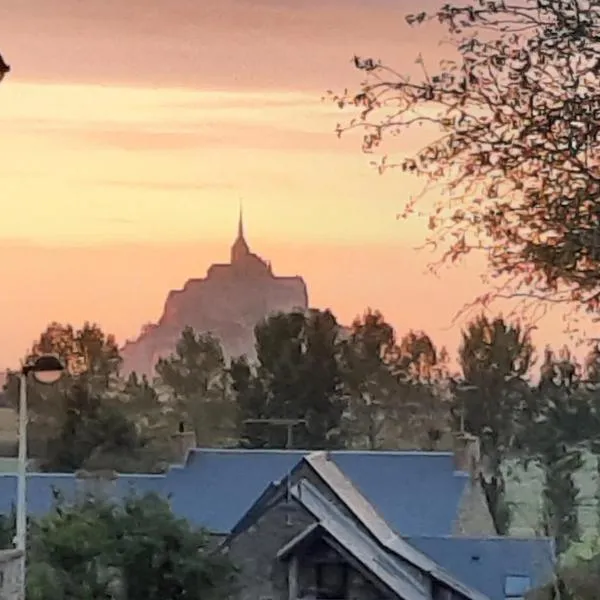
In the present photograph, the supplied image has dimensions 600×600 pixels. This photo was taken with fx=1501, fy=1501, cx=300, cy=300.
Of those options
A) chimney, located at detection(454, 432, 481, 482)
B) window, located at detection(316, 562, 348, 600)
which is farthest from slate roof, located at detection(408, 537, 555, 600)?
chimney, located at detection(454, 432, 481, 482)

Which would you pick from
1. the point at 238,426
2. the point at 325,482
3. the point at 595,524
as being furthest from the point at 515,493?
the point at 325,482

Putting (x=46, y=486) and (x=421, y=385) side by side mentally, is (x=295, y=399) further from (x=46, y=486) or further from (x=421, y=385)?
(x=46, y=486)

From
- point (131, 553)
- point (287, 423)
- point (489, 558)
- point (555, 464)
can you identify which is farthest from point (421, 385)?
point (131, 553)

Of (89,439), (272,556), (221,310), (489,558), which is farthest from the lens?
(221,310)

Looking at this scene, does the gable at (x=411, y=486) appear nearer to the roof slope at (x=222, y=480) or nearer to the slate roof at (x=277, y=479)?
the slate roof at (x=277, y=479)

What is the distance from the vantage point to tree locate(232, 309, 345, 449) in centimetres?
Answer: 3950

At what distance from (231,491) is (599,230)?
20.8m

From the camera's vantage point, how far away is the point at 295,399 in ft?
131

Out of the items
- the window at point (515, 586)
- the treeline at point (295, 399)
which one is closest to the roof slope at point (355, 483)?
the window at point (515, 586)

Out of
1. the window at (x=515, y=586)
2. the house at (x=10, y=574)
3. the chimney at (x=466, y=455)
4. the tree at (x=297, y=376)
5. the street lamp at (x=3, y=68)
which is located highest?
the tree at (x=297, y=376)

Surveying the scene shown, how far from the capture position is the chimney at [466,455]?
25797 mm

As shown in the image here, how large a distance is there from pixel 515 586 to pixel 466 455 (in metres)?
6.45

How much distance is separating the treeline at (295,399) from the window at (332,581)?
13.5m

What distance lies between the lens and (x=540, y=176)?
205 inches
